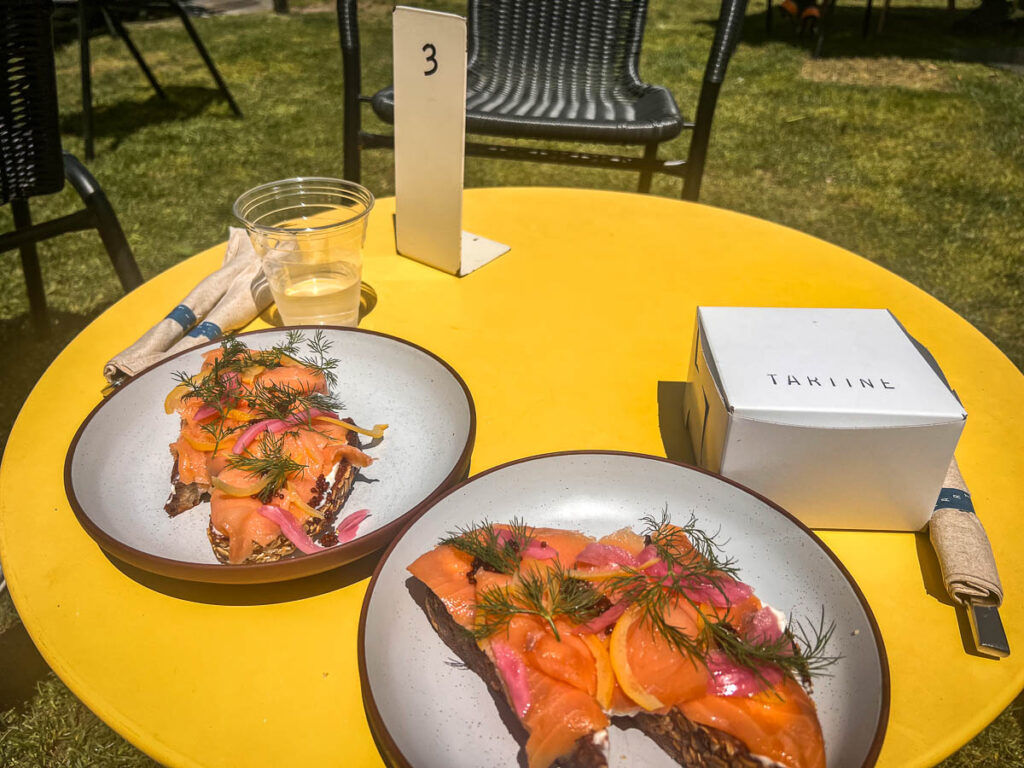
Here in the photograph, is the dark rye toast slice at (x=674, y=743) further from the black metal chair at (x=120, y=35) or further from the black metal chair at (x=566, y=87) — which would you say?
the black metal chair at (x=120, y=35)

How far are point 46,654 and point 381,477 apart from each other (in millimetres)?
450

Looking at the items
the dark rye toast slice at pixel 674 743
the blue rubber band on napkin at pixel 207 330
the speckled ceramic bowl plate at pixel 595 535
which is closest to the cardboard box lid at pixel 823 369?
the speckled ceramic bowl plate at pixel 595 535

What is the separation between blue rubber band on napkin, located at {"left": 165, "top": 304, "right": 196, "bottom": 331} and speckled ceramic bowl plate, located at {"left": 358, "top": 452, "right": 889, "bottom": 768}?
0.73 m

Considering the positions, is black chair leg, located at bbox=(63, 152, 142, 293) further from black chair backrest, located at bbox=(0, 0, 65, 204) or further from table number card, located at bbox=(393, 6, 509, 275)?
table number card, located at bbox=(393, 6, 509, 275)

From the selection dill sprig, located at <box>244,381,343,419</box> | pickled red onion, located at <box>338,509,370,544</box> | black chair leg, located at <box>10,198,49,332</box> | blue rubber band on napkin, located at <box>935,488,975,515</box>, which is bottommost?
black chair leg, located at <box>10,198,49,332</box>

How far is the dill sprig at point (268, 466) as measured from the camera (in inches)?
36.3

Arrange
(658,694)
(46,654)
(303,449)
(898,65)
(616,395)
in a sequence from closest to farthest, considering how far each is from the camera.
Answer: (658,694)
(46,654)
(303,449)
(616,395)
(898,65)

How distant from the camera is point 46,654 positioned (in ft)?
2.75

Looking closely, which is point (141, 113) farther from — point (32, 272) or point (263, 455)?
point (263, 455)

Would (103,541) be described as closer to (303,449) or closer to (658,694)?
(303,449)

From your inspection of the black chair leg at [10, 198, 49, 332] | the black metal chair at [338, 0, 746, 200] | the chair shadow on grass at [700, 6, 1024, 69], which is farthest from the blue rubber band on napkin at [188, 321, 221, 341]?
the chair shadow on grass at [700, 6, 1024, 69]

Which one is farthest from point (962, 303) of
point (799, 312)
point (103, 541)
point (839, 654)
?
point (103, 541)

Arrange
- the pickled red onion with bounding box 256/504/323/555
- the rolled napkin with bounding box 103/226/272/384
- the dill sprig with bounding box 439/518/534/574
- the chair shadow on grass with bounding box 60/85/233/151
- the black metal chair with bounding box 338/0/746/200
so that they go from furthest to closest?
the chair shadow on grass with bounding box 60/85/233/151 → the black metal chair with bounding box 338/0/746/200 → the rolled napkin with bounding box 103/226/272/384 → the pickled red onion with bounding box 256/504/323/555 → the dill sprig with bounding box 439/518/534/574

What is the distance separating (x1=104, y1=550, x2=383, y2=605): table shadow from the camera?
901mm
